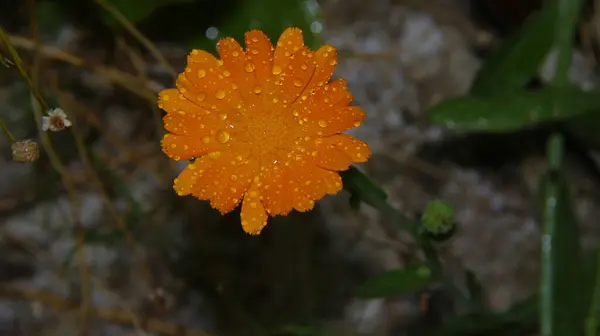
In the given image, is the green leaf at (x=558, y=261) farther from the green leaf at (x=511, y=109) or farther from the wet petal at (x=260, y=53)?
the wet petal at (x=260, y=53)

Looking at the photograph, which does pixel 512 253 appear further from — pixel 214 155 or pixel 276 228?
pixel 214 155

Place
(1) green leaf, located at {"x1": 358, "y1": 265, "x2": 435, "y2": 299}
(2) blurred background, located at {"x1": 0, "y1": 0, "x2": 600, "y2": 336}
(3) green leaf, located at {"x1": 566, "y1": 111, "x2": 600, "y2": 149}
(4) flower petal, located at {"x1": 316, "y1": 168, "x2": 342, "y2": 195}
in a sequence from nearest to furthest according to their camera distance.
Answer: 1. (4) flower petal, located at {"x1": 316, "y1": 168, "x2": 342, "y2": 195}
2. (1) green leaf, located at {"x1": 358, "y1": 265, "x2": 435, "y2": 299}
3. (3) green leaf, located at {"x1": 566, "y1": 111, "x2": 600, "y2": 149}
4. (2) blurred background, located at {"x1": 0, "y1": 0, "x2": 600, "y2": 336}

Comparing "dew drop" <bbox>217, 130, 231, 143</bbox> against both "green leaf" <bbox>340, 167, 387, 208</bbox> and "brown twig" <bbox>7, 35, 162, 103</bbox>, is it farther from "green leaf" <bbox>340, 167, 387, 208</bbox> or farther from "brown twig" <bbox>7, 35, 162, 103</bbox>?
"brown twig" <bbox>7, 35, 162, 103</bbox>

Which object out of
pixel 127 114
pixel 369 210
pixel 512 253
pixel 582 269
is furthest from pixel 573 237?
pixel 127 114

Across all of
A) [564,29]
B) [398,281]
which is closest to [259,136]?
[398,281]

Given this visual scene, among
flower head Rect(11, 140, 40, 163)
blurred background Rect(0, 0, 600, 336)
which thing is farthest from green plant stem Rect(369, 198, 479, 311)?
flower head Rect(11, 140, 40, 163)

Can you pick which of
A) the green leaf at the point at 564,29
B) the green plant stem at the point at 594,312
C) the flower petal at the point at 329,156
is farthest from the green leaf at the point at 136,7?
the green plant stem at the point at 594,312

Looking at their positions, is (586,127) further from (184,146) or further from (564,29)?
(184,146)
